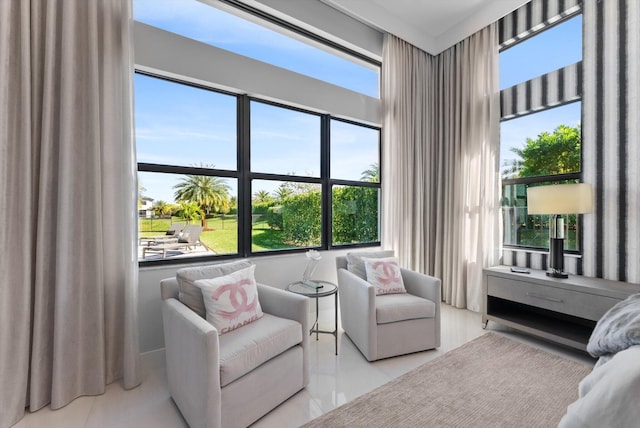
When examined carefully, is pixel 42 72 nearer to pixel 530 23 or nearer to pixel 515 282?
pixel 515 282

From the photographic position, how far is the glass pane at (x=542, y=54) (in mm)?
2756

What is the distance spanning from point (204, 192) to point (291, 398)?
1841mm

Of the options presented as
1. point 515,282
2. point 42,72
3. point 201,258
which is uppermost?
point 42,72

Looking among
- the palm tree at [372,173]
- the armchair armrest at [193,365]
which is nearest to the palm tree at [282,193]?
the palm tree at [372,173]

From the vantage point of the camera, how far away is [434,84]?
152 inches

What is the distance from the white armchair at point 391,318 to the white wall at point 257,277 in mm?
675

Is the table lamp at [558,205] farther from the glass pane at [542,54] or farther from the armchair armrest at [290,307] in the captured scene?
the armchair armrest at [290,307]

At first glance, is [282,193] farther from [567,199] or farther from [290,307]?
[567,199]

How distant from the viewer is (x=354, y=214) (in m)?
3.60

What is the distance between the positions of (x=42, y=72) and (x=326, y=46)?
2536 millimetres

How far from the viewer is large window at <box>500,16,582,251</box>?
2775mm

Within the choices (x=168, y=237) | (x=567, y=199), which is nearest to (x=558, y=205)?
(x=567, y=199)

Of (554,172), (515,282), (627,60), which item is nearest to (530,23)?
(627,60)

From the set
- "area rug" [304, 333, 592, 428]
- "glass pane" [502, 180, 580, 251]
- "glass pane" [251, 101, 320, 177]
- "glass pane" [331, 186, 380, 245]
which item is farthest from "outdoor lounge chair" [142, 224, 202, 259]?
"glass pane" [502, 180, 580, 251]
